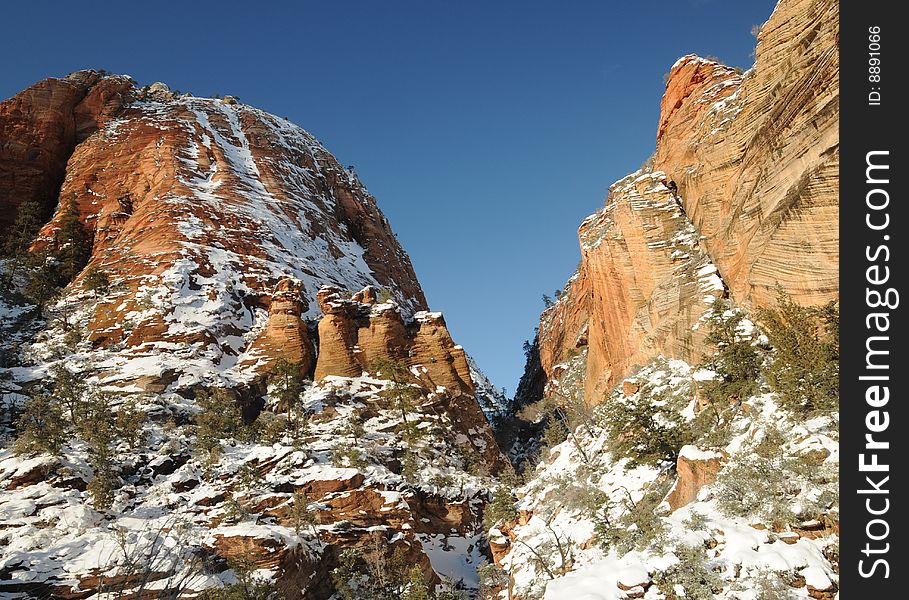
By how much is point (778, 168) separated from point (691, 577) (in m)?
14.4

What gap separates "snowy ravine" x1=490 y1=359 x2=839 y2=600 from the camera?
31.4 feet

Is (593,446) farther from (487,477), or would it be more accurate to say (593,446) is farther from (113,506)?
(113,506)

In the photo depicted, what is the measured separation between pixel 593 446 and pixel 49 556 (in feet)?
77.8

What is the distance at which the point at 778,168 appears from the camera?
17.4 metres

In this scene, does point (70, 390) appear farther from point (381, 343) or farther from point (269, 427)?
point (381, 343)

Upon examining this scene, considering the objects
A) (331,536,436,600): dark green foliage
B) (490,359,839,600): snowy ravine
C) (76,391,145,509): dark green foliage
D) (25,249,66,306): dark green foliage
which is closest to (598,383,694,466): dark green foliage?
(490,359,839,600): snowy ravine

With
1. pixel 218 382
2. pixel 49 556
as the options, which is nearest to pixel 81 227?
pixel 218 382

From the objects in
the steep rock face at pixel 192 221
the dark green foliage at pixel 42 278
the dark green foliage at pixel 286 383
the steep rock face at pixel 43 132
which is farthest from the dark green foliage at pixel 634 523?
the steep rock face at pixel 43 132

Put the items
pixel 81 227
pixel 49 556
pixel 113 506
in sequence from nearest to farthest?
pixel 49 556 → pixel 113 506 → pixel 81 227

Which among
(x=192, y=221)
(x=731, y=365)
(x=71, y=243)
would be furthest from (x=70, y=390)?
(x=731, y=365)

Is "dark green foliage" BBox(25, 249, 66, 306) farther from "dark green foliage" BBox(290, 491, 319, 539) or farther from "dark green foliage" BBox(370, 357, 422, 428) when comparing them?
"dark green foliage" BBox(290, 491, 319, 539)
